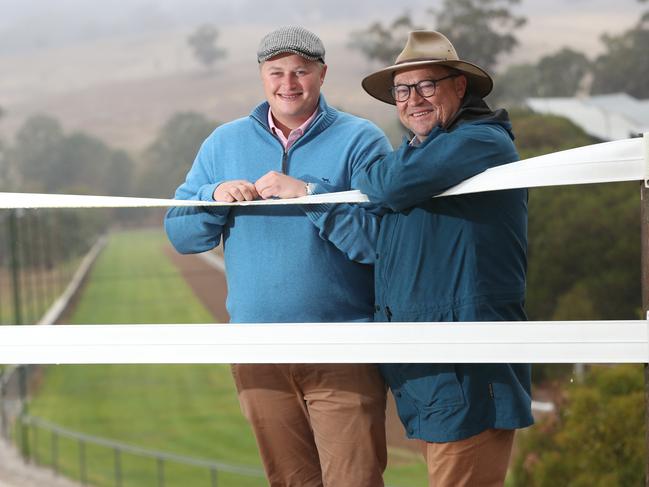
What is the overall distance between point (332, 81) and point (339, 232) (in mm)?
132971

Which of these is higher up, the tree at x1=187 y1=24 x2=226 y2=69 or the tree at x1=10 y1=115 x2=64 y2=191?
the tree at x1=187 y1=24 x2=226 y2=69

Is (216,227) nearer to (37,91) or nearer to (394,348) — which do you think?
(394,348)

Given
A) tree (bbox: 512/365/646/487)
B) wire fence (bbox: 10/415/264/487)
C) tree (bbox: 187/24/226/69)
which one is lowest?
wire fence (bbox: 10/415/264/487)

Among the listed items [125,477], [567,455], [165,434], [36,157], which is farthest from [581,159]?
[36,157]

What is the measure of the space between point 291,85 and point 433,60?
486mm

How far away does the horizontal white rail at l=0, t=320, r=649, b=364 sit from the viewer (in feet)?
8.51

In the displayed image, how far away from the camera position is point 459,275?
2.87 meters

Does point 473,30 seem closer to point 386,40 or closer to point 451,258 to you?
point 386,40

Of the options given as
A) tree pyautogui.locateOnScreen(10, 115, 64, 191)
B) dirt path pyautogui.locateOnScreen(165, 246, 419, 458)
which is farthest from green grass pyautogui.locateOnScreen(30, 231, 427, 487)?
tree pyautogui.locateOnScreen(10, 115, 64, 191)

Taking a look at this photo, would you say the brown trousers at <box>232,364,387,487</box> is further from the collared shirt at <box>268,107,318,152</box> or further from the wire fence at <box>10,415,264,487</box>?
the wire fence at <box>10,415,264,487</box>

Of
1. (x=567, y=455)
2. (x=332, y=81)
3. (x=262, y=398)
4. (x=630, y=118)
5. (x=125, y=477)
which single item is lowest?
(x=125, y=477)

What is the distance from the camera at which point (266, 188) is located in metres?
3.06

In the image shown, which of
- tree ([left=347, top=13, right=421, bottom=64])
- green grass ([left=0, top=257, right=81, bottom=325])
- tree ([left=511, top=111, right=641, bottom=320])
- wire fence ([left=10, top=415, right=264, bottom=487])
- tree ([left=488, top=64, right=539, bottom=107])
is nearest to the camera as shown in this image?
tree ([left=511, top=111, right=641, bottom=320])

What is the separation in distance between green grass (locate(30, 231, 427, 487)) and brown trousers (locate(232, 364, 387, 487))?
39934 mm
